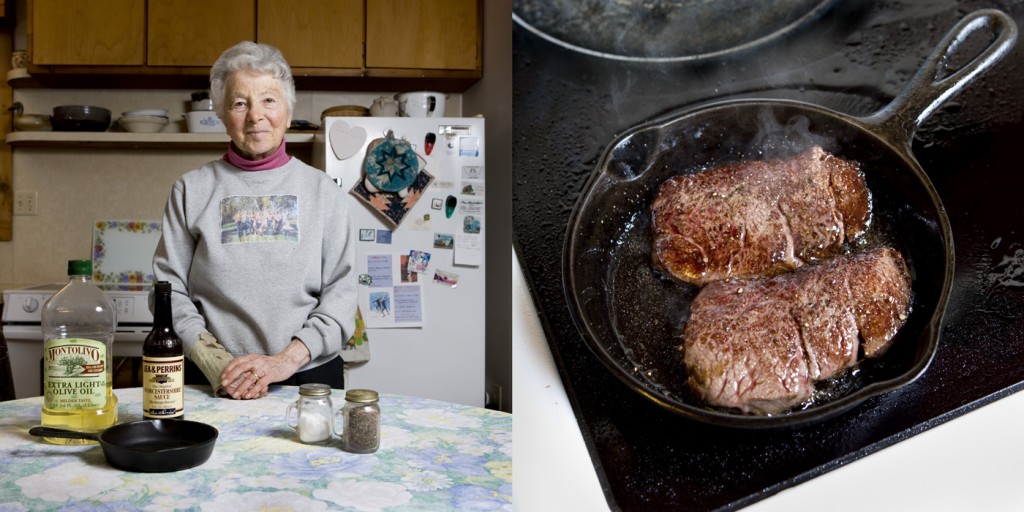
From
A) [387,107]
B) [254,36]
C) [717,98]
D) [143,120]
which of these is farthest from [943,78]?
[143,120]

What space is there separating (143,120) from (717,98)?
10.1 ft

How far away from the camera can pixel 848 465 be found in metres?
0.77

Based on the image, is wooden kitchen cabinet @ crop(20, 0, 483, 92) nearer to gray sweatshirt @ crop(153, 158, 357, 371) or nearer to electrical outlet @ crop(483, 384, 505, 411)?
electrical outlet @ crop(483, 384, 505, 411)

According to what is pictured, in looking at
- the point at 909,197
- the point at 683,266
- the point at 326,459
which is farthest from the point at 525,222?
the point at 326,459

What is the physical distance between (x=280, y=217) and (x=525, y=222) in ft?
3.13

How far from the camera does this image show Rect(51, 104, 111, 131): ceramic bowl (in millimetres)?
3213

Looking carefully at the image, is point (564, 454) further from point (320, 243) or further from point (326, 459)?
point (320, 243)

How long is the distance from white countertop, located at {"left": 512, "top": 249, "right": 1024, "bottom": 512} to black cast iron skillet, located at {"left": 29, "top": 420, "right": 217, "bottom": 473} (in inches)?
17.8

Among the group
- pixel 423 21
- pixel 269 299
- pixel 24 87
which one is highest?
pixel 423 21

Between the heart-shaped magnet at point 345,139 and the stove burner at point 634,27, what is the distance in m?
2.26

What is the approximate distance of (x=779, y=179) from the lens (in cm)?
75

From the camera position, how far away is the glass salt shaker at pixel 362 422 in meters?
1.04

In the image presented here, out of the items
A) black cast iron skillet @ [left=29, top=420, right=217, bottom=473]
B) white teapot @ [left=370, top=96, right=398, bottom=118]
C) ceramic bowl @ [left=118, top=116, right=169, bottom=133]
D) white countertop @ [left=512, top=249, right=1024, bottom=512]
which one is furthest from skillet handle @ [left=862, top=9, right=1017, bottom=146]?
ceramic bowl @ [left=118, top=116, right=169, bottom=133]

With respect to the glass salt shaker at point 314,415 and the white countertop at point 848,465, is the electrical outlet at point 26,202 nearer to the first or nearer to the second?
the glass salt shaker at point 314,415
